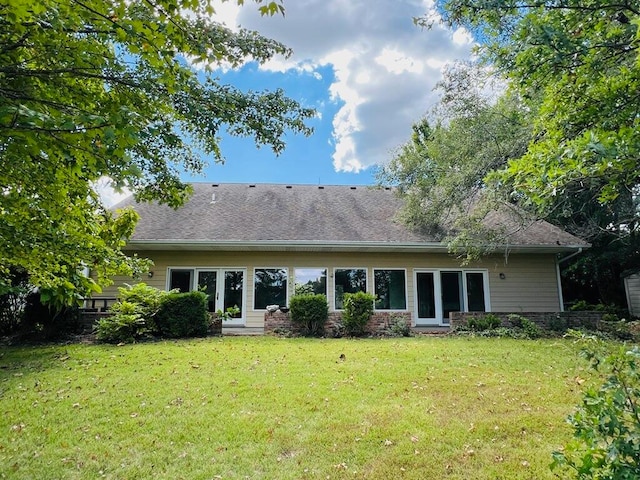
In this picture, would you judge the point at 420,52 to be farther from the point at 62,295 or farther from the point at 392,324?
the point at 62,295

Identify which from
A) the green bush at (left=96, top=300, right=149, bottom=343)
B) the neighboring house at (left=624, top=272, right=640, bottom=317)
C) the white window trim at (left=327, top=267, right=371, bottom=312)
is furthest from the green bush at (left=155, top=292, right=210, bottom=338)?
the neighboring house at (left=624, top=272, right=640, bottom=317)

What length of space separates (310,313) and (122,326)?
4462mm

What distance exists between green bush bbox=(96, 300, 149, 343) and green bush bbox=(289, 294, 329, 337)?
371 centimetres

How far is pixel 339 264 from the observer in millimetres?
12922

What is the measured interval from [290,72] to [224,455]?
923 cm

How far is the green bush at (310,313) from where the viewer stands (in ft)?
34.1

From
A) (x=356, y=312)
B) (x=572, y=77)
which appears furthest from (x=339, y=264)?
(x=572, y=77)

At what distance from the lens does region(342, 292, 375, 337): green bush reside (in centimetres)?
1027

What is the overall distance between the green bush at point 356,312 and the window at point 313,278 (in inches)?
99.0

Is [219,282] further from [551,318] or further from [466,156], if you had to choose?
[551,318]

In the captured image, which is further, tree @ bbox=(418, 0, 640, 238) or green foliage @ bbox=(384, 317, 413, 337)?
green foliage @ bbox=(384, 317, 413, 337)

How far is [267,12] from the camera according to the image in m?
2.81

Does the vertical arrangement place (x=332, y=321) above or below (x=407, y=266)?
below

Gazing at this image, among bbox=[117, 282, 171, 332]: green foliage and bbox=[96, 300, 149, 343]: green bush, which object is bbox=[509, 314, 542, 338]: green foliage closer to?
bbox=[117, 282, 171, 332]: green foliage
